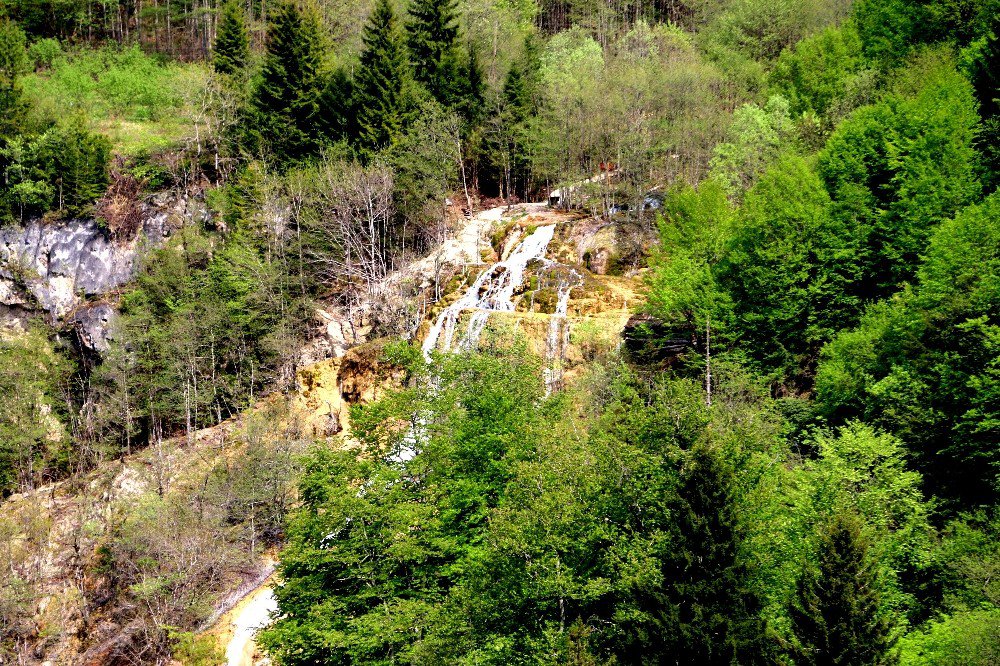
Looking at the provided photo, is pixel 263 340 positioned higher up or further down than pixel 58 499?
higher up

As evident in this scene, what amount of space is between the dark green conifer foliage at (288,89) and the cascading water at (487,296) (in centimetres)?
2110

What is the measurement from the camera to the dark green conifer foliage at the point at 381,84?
6112 centimetres

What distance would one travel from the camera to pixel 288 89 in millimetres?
65312

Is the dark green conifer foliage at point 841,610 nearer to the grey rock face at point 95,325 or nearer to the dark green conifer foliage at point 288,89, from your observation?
the dark green conifer foliage at point 288,89

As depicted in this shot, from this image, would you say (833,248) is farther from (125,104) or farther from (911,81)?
(125,104)

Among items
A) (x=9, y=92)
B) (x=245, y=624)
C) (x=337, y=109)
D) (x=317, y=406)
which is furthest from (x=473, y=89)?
(x=245, y=624)

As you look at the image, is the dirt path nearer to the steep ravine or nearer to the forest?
the steep ravine

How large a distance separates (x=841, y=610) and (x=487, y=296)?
1250 inches

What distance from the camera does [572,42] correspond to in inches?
3046

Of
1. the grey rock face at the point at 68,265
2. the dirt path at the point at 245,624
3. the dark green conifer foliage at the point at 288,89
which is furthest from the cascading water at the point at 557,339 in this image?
the grey rock face at the point at 68,265

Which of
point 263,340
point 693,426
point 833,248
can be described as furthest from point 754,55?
point 693,426

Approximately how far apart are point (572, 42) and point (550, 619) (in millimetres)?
64572

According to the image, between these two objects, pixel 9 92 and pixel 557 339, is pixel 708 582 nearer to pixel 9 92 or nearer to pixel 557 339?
pixel 557 339

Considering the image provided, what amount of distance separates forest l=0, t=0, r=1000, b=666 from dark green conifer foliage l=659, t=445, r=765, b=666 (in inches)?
3.2
